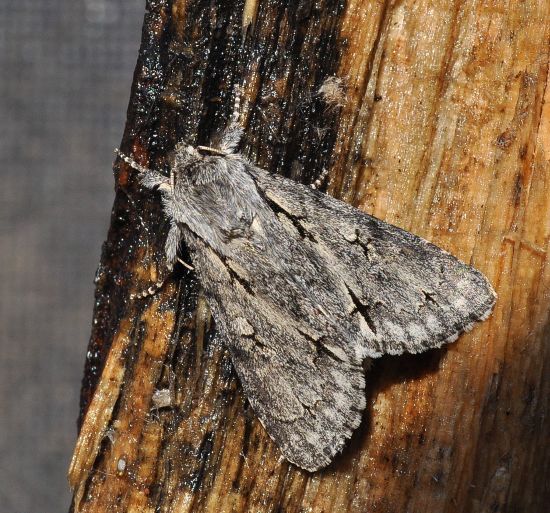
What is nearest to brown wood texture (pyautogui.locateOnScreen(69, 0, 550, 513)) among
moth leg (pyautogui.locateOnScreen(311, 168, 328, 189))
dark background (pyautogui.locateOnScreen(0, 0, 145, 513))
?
moth leg (pyautogui.locateOnScreen(311, 168, 328, 189))

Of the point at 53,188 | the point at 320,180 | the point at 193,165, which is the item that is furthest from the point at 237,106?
the point at 53,188

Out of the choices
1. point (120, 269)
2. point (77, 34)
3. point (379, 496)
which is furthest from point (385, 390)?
point (77, 34)

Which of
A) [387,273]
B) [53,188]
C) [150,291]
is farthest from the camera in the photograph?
[53,188]

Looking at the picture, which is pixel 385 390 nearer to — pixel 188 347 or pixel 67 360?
pixel 188 347

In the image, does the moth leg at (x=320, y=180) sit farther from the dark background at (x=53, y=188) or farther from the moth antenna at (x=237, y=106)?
the dark background at (x=53, y=188)

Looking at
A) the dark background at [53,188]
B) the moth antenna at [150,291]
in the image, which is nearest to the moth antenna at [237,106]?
the moth antenna at [150,291]

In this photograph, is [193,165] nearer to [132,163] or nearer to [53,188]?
[132,163]
